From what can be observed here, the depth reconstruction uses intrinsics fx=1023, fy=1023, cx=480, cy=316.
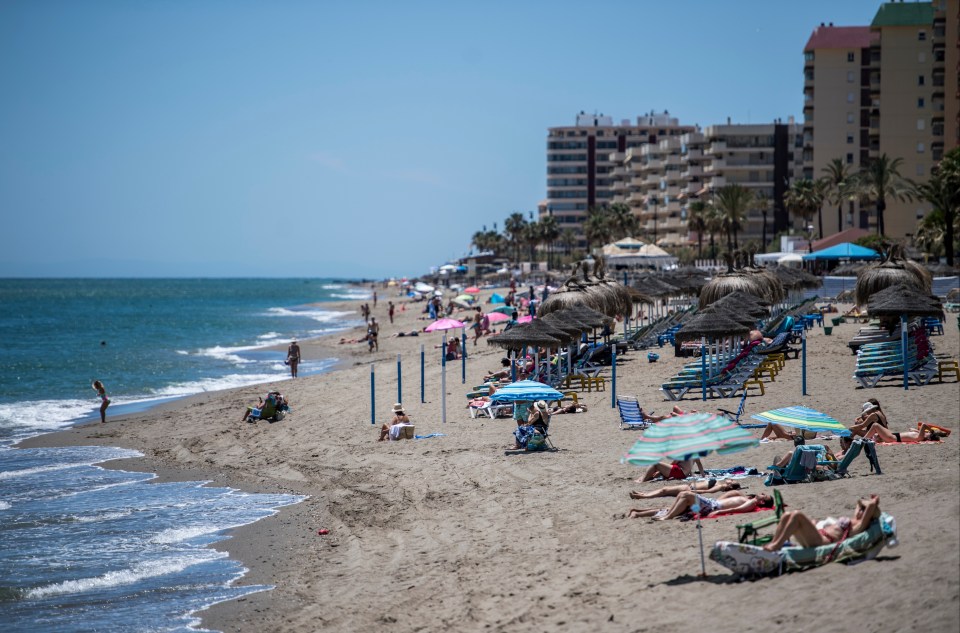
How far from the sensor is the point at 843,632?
717 cm

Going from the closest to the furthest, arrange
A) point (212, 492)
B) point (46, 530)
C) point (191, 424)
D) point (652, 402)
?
1. point (46, 530)
2. point (212, 492)
3. point (652, 402)
4. point (191, 424)

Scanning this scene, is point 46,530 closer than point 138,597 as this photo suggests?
No

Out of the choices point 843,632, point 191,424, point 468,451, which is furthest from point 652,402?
point 843,632

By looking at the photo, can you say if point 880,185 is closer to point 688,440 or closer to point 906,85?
point 906,85

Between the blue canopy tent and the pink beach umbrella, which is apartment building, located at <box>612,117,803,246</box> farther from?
the pink beach umbrella

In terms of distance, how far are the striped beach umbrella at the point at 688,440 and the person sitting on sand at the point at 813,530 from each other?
818 millimetres

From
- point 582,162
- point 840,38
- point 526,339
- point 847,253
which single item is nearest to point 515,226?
point 582,162

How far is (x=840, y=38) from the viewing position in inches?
3366

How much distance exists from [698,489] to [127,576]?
6693 mm

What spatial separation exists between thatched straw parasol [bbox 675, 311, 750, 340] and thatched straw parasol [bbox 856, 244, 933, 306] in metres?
8.66

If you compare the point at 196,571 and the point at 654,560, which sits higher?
the point at 654,560

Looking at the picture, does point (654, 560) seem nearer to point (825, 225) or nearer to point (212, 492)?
point (212, 492)

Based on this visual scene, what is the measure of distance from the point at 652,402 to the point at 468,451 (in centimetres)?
519

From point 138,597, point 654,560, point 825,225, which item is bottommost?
point 138,597
